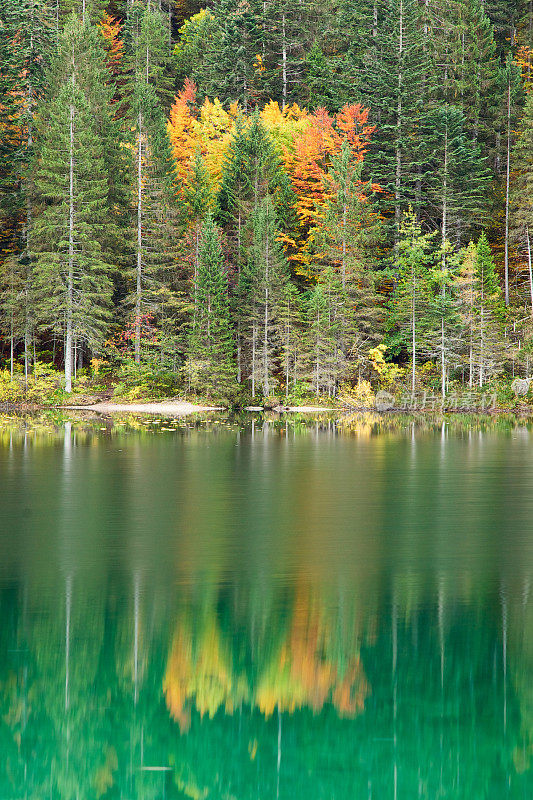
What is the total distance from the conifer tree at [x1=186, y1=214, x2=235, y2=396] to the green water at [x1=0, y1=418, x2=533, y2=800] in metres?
30.0

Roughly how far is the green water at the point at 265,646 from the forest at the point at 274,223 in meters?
31.6

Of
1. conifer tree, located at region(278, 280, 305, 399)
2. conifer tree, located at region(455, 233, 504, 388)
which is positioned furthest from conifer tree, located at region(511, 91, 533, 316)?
conifer tree, located at region(278, 280, 305, 399)

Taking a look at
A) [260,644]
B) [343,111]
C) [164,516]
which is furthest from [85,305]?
[260,644]

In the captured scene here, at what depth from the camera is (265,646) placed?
31.1 feet

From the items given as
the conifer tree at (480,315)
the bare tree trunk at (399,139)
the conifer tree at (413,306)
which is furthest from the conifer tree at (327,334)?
the bare tree trunk at (399,139)

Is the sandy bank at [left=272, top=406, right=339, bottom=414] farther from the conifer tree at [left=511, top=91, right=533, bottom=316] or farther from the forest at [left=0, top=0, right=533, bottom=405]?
the conifer tree at [left=511, top=91, right=533, bottom=316]

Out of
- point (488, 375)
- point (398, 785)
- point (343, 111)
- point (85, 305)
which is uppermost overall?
point (343, 111)

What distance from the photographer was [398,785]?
6.64m

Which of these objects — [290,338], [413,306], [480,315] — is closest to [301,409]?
[290,338]

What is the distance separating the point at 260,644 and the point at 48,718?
2518 mm

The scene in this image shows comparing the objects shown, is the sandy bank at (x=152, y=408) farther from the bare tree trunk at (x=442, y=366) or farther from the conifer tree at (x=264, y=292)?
the bare tree trunk at (x=442, y=366)

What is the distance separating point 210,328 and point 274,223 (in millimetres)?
7281

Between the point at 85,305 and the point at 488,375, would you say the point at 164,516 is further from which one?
the point at 488,375

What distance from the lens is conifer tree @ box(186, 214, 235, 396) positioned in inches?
1993
